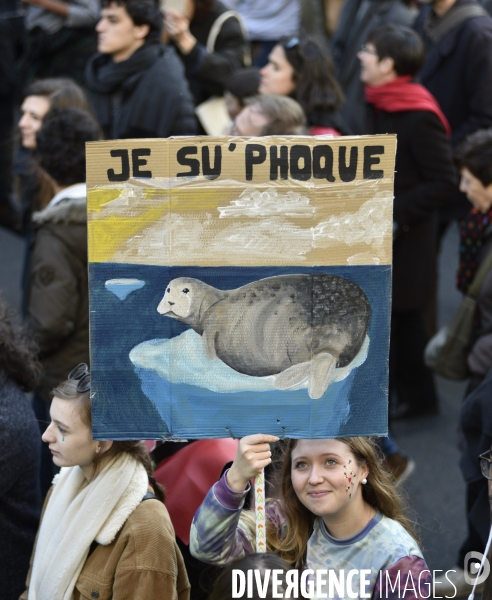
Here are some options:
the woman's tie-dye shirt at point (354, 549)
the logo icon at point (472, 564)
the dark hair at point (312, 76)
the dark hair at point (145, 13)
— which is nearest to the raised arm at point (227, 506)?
the woman's tie-dye shirt at point (354, 549)

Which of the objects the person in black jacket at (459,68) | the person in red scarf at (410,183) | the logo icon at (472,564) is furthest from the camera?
the person in black jacket at (459,68)

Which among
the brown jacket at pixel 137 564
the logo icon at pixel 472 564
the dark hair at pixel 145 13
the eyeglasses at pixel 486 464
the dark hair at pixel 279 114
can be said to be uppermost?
the dark hair at pixel 145 13

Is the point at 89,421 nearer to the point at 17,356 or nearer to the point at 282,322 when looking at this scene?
the point at 17,356

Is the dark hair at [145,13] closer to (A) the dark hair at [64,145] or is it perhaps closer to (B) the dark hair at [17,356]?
(A) the dark hair at [64,145]

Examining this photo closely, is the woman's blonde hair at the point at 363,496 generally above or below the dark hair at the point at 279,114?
below

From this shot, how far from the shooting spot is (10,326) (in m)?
2.76

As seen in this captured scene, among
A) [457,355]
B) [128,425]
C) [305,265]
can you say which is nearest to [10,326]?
[128,425]

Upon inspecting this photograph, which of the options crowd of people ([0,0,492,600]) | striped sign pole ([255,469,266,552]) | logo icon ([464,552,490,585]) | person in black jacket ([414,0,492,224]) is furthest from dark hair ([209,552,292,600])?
person in black jacket ([414,0,492,224])

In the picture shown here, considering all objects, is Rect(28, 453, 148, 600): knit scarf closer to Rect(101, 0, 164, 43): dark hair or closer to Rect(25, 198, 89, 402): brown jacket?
Rect(25, 198, 89, 402): brown jacket

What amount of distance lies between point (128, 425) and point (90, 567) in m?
0.45

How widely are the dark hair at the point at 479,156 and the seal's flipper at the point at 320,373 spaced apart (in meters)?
2.04

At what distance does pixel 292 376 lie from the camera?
2.08 meters

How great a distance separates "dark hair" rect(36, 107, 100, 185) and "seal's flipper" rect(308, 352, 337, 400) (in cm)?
182

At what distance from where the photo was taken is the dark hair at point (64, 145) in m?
3.55
